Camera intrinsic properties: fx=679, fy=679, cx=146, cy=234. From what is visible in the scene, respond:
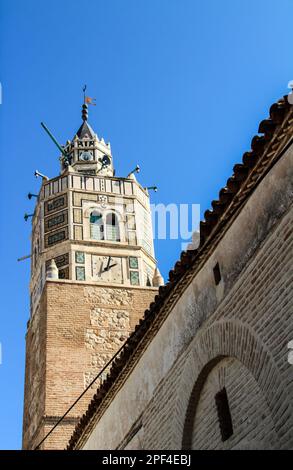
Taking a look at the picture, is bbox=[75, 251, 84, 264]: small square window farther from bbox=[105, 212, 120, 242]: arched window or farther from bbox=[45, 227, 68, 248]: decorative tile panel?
bbox=[105, 212, 120, 242]: arched window

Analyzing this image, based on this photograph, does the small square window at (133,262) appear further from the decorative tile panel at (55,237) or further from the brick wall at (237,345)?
the brick wall at (237,345)

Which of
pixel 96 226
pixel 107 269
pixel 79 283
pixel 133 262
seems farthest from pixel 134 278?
pixel 96 226

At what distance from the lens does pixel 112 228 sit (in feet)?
61.2

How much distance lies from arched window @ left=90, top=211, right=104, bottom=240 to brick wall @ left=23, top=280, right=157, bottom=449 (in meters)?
1.67

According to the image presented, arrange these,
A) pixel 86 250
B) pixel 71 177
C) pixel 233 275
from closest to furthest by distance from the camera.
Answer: pixel 233 275, pixel 86 250, pixel 71 177

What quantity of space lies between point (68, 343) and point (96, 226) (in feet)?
12.6

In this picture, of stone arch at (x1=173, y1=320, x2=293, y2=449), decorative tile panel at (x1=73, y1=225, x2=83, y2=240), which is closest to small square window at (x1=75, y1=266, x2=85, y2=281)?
decorative tile panel at (x1=73, y1=225, x2=83, y2=240)

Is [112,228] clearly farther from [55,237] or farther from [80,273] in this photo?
[80,273]

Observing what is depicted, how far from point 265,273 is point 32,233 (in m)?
15.4

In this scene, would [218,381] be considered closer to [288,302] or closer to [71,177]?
[288,302]
